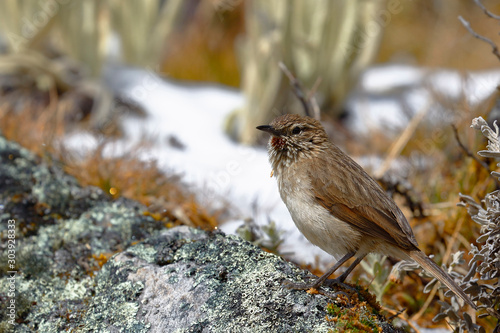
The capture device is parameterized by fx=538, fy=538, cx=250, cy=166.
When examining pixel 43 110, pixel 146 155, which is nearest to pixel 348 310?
pixel 146 155

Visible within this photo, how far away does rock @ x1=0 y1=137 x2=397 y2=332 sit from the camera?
2635mm

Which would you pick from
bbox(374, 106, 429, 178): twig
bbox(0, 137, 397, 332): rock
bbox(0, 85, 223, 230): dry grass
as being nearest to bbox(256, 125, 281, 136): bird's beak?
bbox(0, 137, 397, 332): rock

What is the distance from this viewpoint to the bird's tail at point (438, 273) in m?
2.74

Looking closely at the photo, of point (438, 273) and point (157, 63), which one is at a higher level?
point (157, 63)

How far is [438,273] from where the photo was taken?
282 centimetres

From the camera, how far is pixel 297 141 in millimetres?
3391

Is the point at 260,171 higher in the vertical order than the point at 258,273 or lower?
higher

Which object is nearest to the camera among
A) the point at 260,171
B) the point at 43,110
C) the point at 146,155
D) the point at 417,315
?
the point at 417,315

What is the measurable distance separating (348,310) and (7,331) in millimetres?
1900

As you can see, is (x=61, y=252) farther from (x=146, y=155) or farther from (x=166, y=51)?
(x=166, y=51)

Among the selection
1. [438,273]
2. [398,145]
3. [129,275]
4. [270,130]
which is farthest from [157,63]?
[438,273]

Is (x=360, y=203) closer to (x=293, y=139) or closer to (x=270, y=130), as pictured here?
(x=293, y=139)

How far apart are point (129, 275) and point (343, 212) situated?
49.0 inches

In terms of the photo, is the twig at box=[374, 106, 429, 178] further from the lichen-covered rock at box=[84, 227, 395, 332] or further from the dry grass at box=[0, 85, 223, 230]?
the lichen-covered rock at box=[84, 227, 395, 332]
